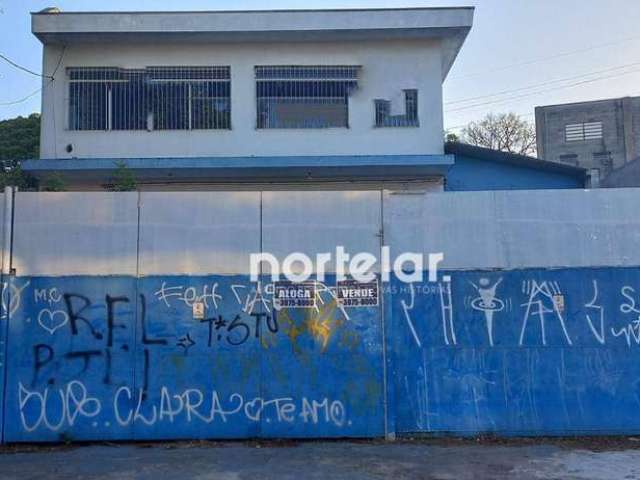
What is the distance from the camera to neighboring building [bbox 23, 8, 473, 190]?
15.1 metres

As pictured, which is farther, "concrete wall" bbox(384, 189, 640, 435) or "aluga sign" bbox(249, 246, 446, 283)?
"aluga sign" bbox(249, 246, 446, 283)

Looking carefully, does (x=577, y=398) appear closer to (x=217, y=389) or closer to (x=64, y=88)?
(x=217, y=389)

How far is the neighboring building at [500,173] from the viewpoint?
15.9 m

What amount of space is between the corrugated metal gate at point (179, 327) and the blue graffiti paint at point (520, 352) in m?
0.49

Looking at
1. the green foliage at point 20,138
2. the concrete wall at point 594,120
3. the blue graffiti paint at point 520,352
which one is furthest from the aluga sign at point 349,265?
the concrete wall at point 594,120

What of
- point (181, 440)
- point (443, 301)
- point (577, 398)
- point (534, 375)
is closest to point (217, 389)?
point (181, 440)

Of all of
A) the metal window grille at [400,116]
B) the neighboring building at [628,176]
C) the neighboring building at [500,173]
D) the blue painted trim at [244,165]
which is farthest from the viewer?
the neighboring building at [628,176]

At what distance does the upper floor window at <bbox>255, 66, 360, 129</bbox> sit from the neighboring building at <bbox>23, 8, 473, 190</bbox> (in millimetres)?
24

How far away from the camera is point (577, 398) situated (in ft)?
24.3

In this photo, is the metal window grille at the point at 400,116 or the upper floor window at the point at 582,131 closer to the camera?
the metal window grille at the point at 400,116

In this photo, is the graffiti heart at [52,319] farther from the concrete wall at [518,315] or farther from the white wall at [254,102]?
the white wall at [254,102]

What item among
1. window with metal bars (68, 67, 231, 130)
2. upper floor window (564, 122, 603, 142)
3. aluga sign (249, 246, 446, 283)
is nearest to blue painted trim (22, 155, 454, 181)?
window with metal bars (68, 67, 231, 130)

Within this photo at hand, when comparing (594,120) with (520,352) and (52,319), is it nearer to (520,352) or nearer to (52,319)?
(520,352)

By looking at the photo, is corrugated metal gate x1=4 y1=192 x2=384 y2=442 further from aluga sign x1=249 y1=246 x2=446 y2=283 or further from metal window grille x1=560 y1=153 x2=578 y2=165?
metal window grille x1=560 y1=153 x2=578 y2=165
